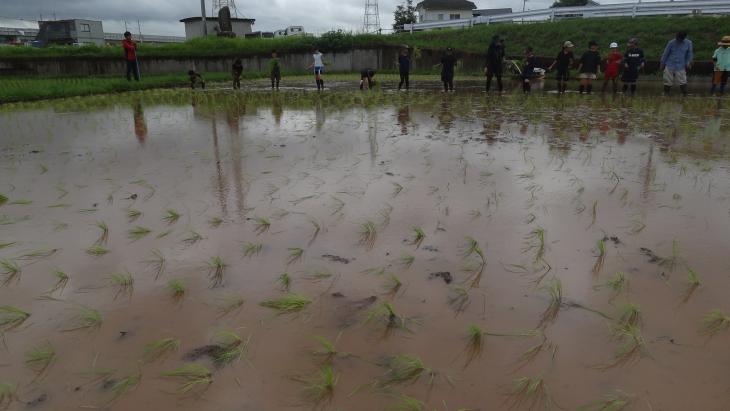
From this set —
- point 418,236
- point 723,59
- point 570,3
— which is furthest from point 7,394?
point 570,3

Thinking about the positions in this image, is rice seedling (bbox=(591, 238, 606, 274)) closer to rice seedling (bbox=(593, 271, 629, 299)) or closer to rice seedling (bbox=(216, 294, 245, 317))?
rice seedling (bbox=(593, 271, 629, 299))

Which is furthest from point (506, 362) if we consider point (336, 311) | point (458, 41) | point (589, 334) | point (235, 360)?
point (458, 41)

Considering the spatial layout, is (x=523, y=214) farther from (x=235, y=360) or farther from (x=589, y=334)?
(x=235, y=360)

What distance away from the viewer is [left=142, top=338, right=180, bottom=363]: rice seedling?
2061 mm

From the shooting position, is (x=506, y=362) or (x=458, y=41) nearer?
(x=506, y=362)

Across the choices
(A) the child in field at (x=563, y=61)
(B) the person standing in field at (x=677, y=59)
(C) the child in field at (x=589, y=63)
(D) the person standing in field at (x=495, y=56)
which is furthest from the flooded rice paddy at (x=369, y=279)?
(A) the child in field at (x=563, y=61)

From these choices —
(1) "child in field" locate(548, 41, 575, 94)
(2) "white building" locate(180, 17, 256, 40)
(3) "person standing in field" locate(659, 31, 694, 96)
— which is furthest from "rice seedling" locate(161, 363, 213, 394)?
(2) "white building" locate(180, 17, 256, 40)

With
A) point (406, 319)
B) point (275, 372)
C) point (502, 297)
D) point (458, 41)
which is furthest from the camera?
point (458, 41)

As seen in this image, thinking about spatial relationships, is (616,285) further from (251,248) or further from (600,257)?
(251,248)

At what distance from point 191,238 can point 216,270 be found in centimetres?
59

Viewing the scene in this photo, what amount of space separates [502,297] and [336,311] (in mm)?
905

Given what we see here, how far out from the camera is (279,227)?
3506 mm

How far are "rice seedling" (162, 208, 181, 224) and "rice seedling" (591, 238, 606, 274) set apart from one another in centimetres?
305

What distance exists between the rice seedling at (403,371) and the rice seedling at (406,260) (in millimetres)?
886
